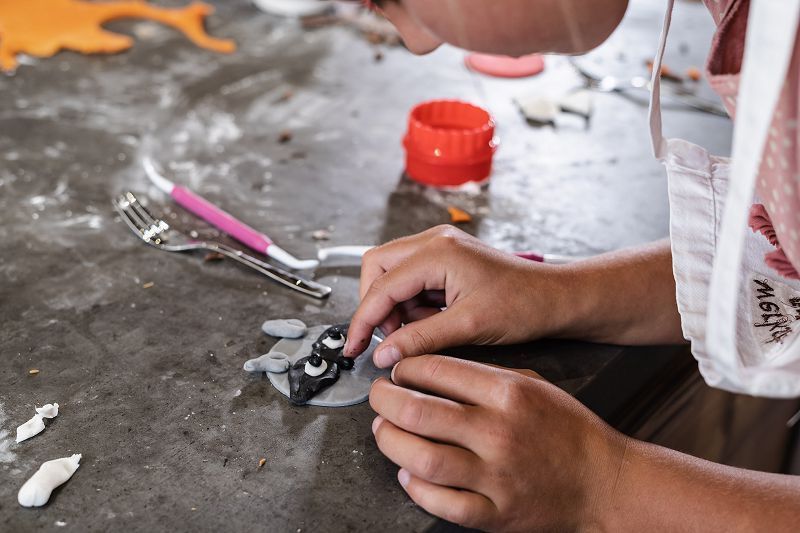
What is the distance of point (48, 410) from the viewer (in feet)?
2.24

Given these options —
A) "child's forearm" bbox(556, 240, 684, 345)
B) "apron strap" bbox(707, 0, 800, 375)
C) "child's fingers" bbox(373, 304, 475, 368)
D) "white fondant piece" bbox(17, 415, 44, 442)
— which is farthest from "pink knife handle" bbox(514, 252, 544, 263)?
"white fondant piece" bbox(17, 415, 44, 442)

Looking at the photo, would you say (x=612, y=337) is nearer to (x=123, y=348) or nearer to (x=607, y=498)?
(x=607, y=498)

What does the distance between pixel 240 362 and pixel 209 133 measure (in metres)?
0.53

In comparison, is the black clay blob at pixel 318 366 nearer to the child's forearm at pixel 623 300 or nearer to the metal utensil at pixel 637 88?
the child's forearm at pixel 623 300

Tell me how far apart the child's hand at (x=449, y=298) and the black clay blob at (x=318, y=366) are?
14 mm

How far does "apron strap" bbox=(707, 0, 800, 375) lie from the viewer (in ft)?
1.42

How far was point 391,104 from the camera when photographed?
1.29 metres

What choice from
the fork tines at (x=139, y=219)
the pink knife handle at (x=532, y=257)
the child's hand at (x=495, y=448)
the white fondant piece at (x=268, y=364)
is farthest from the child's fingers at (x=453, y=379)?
the fork tines at (x=139, y=219)

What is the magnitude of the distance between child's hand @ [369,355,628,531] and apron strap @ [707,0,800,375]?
21cm

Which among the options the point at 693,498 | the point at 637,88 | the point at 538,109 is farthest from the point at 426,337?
the point at 637,88

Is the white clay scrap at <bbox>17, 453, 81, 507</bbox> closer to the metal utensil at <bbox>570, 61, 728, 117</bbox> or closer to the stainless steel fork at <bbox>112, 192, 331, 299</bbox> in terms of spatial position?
the stainless steel fork at <bbox>112, 192, 331, 299</bbox>

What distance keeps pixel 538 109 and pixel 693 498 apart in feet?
2.52

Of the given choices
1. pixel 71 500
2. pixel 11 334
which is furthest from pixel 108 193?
pixel 71 500

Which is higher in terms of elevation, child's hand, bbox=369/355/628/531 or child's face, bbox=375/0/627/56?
child's face, bbox=375/0/627/56
